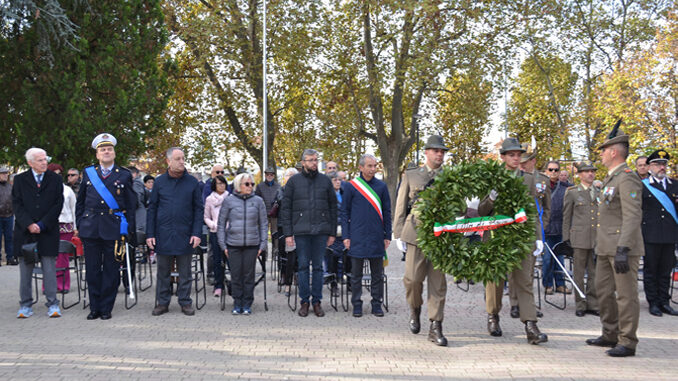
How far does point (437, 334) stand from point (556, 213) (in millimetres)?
5037

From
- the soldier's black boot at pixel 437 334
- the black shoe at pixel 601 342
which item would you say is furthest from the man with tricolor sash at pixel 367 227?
the black shoe at pixel 601 342

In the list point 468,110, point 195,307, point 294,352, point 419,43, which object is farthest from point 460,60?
point 294,352

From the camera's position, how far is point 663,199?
9.23 metres

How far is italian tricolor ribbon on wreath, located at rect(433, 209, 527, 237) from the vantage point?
22.2 feet

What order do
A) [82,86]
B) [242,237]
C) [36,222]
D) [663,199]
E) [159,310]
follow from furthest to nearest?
[82,86] → [663,199] → [242,237] → [159,310] → [36,222]

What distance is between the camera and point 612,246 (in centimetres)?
659

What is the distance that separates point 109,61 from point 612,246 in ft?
48.7

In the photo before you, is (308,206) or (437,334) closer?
(437,334)

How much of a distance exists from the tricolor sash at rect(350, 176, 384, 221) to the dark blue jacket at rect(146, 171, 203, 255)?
7.54ft

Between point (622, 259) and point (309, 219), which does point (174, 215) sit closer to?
point (309, 219)

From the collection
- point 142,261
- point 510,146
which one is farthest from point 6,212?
point 510,146

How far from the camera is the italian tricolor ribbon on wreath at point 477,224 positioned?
22.2ft

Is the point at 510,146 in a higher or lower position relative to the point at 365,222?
higher

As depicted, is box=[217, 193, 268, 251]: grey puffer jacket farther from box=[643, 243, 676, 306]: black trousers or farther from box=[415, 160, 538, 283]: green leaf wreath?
box=[643, 243, 676, 306]: black trousers
